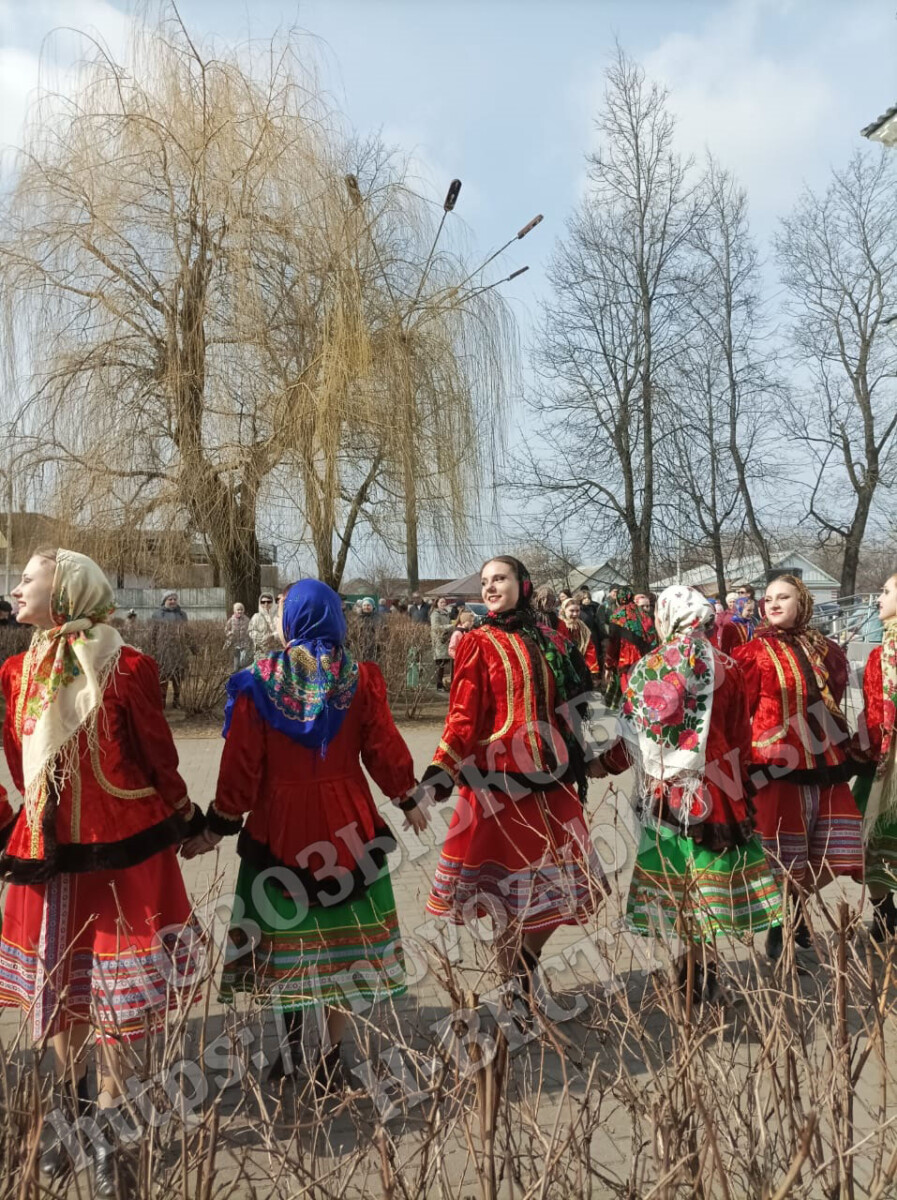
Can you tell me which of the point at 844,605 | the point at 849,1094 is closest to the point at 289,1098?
the point at 849,1094

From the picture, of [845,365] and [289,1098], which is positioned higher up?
[845,365]

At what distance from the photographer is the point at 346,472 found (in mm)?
11906

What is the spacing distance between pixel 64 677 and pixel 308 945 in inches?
42.4

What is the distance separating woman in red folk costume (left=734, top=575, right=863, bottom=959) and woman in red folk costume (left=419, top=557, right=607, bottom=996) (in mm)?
855

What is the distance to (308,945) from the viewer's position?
3143mm

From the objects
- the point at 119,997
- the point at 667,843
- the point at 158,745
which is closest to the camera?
the point at 119,997

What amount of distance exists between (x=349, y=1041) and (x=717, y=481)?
15.9 metres

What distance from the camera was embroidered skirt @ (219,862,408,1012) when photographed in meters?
3.11

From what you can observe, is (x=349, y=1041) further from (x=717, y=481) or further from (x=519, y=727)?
(x=717, y=481)

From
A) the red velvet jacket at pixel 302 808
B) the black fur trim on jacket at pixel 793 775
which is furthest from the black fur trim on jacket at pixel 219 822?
the black fur trim on jacket at pixel 793 775

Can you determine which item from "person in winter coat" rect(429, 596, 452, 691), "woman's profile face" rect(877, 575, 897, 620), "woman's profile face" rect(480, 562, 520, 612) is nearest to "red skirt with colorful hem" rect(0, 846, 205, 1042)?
"woman's profile face" rect(480, 562, 520, 612)

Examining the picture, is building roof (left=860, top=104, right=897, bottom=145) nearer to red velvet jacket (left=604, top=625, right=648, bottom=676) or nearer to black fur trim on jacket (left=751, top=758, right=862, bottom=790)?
red velvet jacket (left=604, top=625, right=648, bottom=676)

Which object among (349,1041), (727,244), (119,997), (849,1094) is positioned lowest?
(349,1041)

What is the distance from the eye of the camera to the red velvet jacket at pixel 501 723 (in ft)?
11.9
